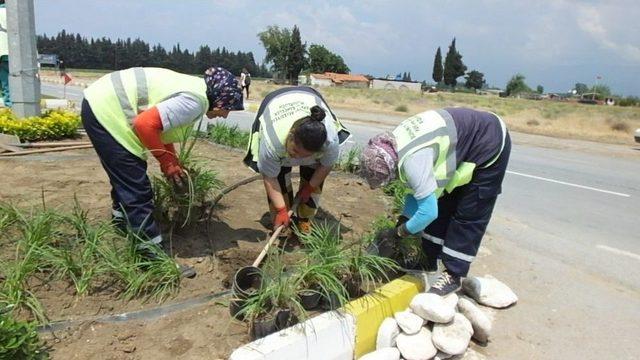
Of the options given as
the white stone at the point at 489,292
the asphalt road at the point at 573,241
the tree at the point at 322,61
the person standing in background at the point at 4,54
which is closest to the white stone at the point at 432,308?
the asphalt road at the point at 573,241

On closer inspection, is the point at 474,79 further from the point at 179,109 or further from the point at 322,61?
the point at 179,109

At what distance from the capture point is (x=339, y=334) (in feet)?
9.07

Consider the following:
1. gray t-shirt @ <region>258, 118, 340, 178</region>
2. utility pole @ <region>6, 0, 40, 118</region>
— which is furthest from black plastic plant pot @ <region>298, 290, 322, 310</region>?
utility pole @ <region>6, 0, 40, 118</region>

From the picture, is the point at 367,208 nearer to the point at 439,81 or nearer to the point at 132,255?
the point at 132,255

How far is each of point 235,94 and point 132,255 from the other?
1227 mm

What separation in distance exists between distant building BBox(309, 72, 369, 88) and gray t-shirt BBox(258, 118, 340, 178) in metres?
74.8

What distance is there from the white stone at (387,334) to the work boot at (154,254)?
130cm

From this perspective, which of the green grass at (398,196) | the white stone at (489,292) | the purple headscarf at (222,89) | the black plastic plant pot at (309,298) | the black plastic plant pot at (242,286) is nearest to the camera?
the black plastic plant pot at (242,286)

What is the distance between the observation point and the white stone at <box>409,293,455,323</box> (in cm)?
289

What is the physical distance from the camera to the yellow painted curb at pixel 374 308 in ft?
9.48

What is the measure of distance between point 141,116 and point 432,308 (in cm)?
204

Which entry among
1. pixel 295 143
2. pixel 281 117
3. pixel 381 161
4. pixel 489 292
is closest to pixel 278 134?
pixel 281 117

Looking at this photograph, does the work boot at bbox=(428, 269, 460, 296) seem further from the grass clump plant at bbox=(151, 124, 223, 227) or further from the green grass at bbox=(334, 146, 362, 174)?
the green grass at bbox=(334, 146, 362, 174)

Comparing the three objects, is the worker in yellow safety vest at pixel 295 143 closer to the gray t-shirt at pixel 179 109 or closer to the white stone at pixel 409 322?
the gray t-shirt at pixel 179 109
